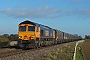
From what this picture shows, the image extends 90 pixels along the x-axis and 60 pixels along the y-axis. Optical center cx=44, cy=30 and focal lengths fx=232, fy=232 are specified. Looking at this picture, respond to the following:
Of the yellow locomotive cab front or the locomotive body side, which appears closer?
the locomotive body side

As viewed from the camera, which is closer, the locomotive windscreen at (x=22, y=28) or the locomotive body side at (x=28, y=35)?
the locomotive body side at (x=28, y=35)

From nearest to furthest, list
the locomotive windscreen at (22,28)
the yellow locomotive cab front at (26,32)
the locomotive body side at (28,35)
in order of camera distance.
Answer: the locomotive body side at (28,35), the yellow locomotive cab front at (26,32), the locomotive windscreen at (22,28)

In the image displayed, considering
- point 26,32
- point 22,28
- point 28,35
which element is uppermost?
point 22,28

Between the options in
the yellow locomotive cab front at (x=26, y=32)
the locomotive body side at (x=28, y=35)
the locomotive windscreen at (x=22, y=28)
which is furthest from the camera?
the locomotive windscreen at (x=22, y=28)

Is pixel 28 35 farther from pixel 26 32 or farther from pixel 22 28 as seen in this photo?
pixel 22 28

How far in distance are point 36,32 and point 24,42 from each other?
2.30m

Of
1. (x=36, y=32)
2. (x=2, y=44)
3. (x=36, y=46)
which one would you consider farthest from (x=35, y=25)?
(x=2, y=44)

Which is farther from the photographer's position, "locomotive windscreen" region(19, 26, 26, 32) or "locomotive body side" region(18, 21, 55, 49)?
"locomotive windscreen" region(19, 26, 26, 32)

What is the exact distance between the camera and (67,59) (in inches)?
787

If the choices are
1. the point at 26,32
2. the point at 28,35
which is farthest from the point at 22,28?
the point at 28,35

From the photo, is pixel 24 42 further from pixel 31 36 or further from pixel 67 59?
pixel 67 59

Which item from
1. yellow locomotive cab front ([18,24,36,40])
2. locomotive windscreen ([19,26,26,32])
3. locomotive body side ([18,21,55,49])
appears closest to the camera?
locomotive body side ([18,21,55,49])

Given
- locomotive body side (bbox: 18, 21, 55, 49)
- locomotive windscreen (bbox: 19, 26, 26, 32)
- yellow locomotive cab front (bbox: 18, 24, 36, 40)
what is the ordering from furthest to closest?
locomotive windscreen (bbox: 19, 26, 26, 32), yellow locomotive cab front (bbox: 18, 24, 36, 40), locomotive body side (bbox: 18, 21, 55, 49)

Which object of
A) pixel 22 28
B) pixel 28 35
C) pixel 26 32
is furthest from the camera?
pixel 22 28
